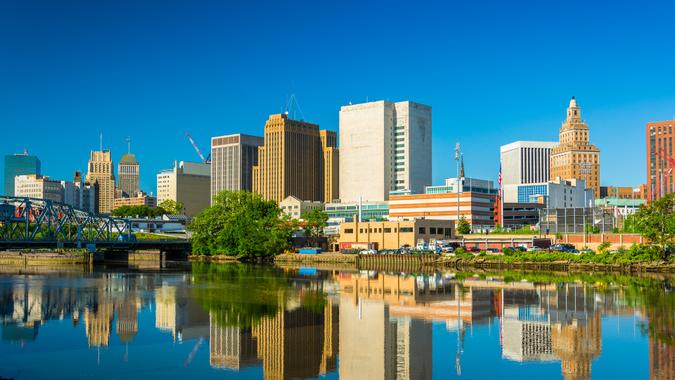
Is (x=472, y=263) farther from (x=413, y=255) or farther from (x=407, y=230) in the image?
(x=407, y=230)

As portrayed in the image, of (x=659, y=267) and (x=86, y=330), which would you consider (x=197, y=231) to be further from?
(x=86, y=330)

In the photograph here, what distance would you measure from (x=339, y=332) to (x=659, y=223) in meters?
84.0

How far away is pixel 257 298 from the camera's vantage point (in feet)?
257

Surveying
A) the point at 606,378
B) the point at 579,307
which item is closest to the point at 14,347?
the point at 606,378

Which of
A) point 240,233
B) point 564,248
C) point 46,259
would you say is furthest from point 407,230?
point 46,259

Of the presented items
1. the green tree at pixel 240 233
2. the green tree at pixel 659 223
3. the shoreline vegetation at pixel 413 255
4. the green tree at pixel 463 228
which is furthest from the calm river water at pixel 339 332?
the green tree at pixel 463 228

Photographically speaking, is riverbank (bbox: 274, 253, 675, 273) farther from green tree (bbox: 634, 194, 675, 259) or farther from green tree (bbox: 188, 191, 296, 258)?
green tree (bbox: 188, 191, 296, 258)

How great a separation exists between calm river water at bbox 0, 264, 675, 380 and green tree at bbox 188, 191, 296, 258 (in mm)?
86004

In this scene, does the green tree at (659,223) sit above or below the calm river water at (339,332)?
above

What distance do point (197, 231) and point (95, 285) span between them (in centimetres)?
9555

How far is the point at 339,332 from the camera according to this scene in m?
55.8

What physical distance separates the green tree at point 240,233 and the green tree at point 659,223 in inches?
3259

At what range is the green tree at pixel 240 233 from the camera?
179125mm

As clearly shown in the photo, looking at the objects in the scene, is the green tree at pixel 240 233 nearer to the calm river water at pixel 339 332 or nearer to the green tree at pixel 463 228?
the green tree at pixel 463 228
